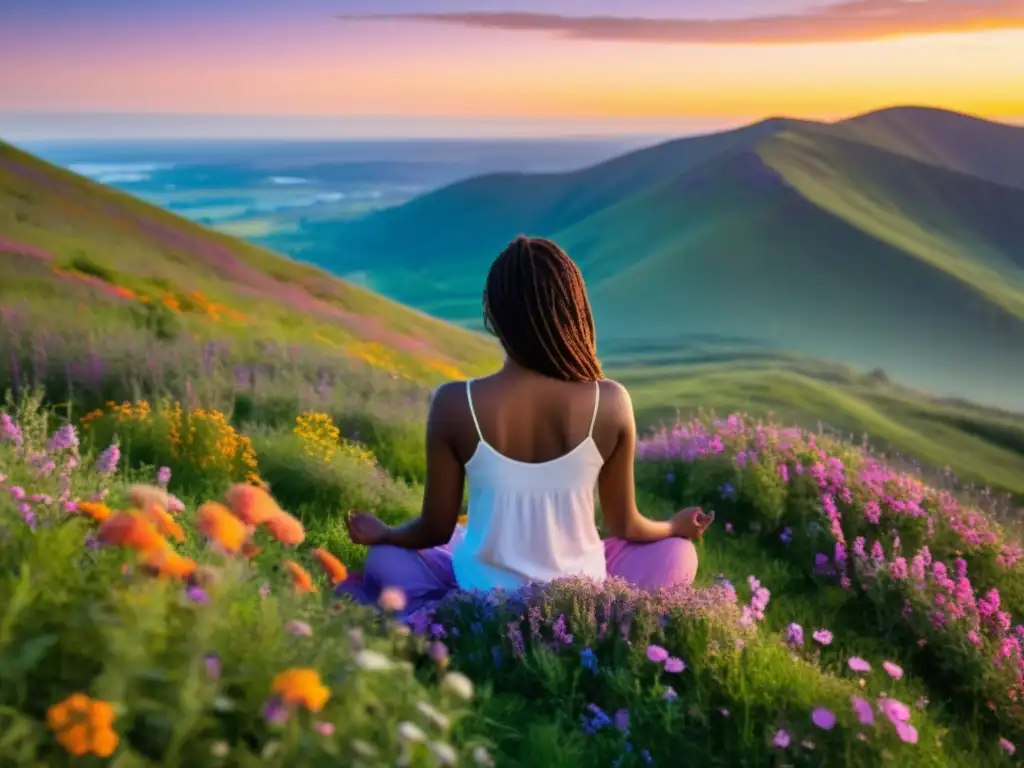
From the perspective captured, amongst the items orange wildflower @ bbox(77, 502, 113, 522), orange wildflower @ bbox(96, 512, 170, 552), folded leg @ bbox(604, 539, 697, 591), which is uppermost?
orange wildflower @ bbox(96, 512, 170, 552)

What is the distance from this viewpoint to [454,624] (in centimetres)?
385

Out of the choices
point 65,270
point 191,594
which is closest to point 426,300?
point 65,270

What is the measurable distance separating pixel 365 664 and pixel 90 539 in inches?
53.8

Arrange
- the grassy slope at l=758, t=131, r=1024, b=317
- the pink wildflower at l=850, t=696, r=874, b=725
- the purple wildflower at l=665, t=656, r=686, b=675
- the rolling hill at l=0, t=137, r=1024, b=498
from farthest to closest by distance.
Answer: the grassy slope at l=758, t=131, r=1024, b=317 < the rolling hill at l=0, t=137, r=1024, b=498 < the purple wildflower at l=665, t=656, r=686, b=675 < the pink wildflower at l=850, t=696, r=874, b=725

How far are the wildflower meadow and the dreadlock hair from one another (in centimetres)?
89

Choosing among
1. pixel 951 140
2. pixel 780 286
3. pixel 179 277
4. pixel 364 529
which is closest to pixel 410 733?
pixel 364 529

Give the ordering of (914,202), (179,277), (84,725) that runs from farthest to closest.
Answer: (914,202) < (179,277) < (84,725)

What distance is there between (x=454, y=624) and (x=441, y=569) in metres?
0.50

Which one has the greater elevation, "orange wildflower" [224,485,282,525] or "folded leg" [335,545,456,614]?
"orange wildflower" [224,485,282,525]

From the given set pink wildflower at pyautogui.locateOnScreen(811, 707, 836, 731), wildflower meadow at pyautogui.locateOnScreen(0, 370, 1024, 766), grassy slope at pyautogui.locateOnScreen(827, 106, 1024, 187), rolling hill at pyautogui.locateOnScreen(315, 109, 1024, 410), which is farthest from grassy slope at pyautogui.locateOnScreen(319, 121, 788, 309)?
pink wildflower at pyautogui.locateOnScreen(811, 707, 836, 731)

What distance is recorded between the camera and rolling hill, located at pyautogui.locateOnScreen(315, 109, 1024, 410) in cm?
2014

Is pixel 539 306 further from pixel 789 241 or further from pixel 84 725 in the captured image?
pixel 789 241

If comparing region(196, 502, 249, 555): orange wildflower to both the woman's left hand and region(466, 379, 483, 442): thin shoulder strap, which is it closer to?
region(466, 379, 483, 442): thin shoulder strap

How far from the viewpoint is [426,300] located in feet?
A: 68.8
